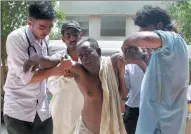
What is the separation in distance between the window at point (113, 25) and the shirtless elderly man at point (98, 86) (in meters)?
14.2

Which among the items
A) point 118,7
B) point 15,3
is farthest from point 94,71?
point 118,7

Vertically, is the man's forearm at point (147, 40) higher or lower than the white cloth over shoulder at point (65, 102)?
higher

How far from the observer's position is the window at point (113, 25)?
55.8 ft

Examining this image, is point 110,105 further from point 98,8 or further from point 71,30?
point 98,8

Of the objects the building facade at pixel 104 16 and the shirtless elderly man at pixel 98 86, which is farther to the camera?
the building facade at pixel 104 16

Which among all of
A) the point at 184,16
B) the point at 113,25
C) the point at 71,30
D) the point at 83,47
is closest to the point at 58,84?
the point at 71,30

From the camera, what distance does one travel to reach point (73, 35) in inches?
134

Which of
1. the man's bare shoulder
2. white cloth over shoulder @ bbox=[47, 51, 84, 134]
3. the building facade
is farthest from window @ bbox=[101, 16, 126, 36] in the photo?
the man's bare shoulder

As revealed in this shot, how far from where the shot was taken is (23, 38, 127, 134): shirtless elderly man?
2.58 meters

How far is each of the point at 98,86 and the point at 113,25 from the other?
1475 cm

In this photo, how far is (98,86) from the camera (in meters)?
2.75

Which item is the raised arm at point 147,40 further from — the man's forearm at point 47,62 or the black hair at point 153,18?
the man's forearm at point 47,62

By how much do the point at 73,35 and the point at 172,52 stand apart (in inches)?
63.7

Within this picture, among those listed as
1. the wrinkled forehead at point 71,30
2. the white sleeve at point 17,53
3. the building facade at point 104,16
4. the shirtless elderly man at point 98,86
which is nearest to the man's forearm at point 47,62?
the shirtless elderly man at point 98,86
